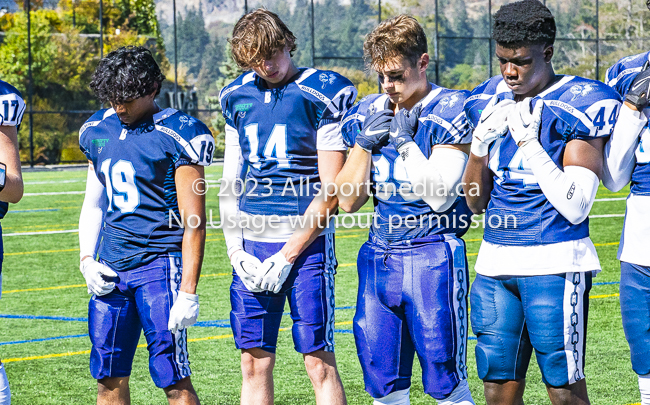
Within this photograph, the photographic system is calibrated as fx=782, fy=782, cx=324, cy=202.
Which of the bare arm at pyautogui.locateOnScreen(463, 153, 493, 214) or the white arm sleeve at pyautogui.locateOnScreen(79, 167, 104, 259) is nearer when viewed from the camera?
the bare arm at pyautogui.locateOnScreen(463, 153, 493, 214)

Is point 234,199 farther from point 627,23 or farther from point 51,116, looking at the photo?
point 627,23

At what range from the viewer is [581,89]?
284 cm

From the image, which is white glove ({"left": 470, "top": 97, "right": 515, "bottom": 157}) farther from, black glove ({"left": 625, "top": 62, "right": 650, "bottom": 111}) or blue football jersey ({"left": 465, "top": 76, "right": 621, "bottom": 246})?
black glove ({"left": 625, "top": 62, "right": 650, "bottom": 111})

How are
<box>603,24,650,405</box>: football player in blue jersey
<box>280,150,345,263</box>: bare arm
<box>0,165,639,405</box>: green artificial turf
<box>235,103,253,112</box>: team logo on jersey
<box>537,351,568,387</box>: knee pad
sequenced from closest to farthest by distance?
<box>537,351,568,387</box>: knee pad → <box>603,24,650,405</box>: football player in blue jersey → <box>280,150,345,263</box>: bare arm → <box>235,103,253,112</box>: team logo on jersey → <box>0,165,639,405</box>: green artificial turf


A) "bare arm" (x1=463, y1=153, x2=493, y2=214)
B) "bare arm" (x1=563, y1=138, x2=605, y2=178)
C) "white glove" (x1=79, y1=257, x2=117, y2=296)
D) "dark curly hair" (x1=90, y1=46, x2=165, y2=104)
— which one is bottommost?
"white glove" (x1=79, y1=257, x2=117, y2=296)

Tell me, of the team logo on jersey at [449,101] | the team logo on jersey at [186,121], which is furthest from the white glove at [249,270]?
the team logo on jersey at [449,101]

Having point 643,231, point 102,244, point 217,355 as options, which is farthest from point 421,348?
point 217,355

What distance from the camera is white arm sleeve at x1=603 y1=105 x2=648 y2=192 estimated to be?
2934 millimetres

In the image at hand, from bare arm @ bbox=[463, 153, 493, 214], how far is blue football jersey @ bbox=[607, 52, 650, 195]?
633mm

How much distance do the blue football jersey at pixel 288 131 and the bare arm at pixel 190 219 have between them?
34cm

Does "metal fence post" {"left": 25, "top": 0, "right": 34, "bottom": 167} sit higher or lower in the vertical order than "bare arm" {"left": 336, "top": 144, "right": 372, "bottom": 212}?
higher

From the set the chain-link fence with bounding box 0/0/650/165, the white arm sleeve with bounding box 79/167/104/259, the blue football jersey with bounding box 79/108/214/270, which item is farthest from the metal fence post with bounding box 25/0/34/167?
the blue football jersey with bounding box 79/108/214/270

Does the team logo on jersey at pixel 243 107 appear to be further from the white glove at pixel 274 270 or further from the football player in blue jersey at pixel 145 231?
the white glove at pixel 274 270

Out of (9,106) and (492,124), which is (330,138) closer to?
(492,124)
